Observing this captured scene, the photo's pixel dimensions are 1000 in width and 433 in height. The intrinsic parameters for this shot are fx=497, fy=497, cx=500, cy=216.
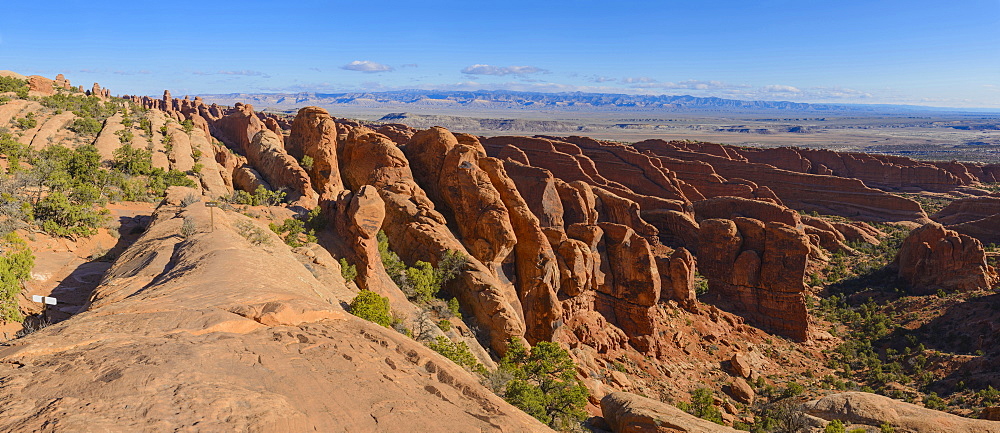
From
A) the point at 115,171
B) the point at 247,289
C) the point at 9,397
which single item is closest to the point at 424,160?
the point at 247,289

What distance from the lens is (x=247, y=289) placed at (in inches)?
601

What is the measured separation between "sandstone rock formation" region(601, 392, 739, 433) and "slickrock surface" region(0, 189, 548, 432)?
8020 mm

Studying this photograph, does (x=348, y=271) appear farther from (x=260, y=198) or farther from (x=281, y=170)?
(x=281, y=170)

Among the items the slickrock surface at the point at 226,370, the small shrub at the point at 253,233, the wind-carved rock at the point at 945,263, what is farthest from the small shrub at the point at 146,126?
the wind-carved rock at the point at 945,263

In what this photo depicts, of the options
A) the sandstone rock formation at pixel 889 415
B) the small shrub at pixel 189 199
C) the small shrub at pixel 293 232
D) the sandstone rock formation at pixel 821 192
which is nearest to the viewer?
the sandstone rock formation at pixel 889 415

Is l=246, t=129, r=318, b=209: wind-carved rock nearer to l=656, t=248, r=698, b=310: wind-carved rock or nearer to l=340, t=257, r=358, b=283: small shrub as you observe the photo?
l=340, t=257, r=358, b=283: small shrub

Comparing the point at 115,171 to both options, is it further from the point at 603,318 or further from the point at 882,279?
the point at 882,279

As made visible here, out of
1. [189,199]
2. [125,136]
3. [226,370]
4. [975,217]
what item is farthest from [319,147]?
[975,217]

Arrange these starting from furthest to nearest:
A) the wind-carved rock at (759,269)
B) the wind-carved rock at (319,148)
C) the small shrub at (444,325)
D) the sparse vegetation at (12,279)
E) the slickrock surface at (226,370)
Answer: the wind-carved rock at (759,269), the wind-carved rock at (319,148), the small shrub at (444,325), the sparse vegetation at (12,279), the slickrock surface at (226,370)

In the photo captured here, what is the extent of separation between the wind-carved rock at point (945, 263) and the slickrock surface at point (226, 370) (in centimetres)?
5078

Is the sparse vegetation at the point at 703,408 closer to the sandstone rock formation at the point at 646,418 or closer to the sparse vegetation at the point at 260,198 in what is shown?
the sandstone rock formation at the point at 646,418

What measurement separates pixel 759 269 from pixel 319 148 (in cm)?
3700

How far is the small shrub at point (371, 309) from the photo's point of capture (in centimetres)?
1927

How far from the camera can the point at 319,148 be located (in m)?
38.0
